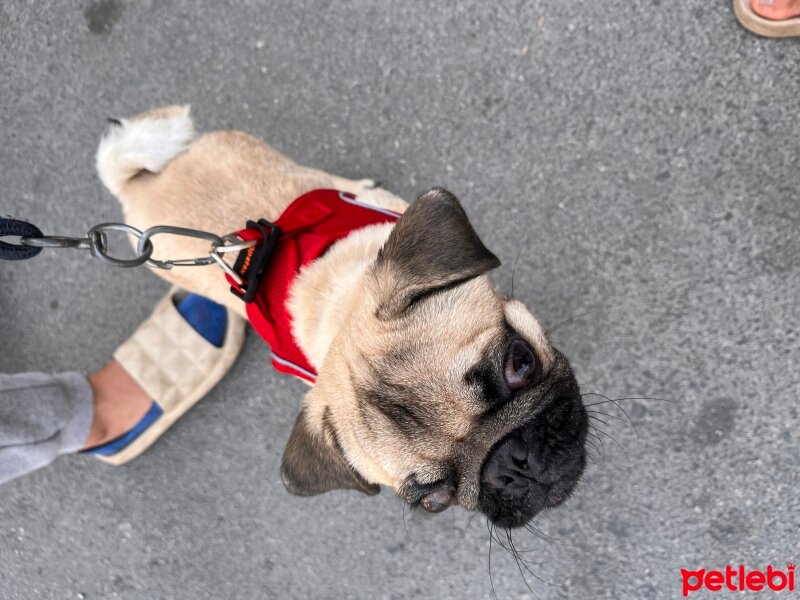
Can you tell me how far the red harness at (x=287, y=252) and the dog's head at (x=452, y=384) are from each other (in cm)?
40

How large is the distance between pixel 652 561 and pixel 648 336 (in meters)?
1.12

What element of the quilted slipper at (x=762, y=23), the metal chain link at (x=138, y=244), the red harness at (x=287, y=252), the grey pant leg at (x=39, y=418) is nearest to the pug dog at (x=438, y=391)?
the red harness at (x=287, y=252)

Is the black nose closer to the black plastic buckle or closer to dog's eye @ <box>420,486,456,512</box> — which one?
dog's eye @ <box>420,486,456,512</box>

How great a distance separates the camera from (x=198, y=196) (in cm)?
244

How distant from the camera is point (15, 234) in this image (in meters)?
1.72

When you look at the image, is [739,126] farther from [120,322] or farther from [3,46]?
[3,46]

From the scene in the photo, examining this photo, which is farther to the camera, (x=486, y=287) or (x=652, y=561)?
(x=652, y=561)

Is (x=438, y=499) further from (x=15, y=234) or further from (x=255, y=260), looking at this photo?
(x=15, y=234)

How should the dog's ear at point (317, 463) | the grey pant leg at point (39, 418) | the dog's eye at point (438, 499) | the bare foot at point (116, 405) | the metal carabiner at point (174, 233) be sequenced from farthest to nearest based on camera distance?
the bare foot at point (116, 405) → the grey pant leg at point (39, 418) → the dog's ear at point (317, 463) → the dog's eye at point (438, 499) → the metal carabiner at point (174, 233)

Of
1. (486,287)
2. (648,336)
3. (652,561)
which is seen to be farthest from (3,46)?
(652,561)

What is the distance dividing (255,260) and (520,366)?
3.49 ft

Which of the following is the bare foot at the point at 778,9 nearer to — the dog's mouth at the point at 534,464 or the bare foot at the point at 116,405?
the dog's mouth at the point at 534,464

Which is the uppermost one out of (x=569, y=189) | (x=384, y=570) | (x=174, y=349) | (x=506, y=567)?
(x=569, y=189)

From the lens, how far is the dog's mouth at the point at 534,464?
194 cm
